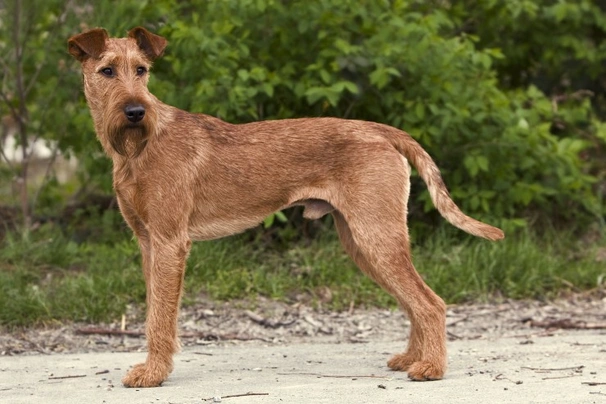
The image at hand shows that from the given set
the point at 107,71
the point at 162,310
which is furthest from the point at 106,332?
the point at 107,71

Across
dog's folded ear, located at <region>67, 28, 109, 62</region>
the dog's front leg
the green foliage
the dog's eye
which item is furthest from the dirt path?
dog's folded ear, located at <region>67, 28, 109, 62</region>

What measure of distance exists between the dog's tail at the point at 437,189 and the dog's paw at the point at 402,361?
833 millimetres

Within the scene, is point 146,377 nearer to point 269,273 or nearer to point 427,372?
point 427,372

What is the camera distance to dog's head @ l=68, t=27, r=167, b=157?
19.7 ft

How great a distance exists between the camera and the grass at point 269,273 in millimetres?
8453

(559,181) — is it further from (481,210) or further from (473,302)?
(473,302)

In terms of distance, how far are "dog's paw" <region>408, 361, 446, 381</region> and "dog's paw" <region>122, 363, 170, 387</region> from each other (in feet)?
4.59

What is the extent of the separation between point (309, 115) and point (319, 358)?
3075 millimetres

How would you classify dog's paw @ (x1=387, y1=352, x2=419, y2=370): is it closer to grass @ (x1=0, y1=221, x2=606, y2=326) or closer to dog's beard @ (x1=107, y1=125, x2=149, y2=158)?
dog's beard @ (x1=107, y1=125, x2=149, y2=158)

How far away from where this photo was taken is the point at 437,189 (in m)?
6.55

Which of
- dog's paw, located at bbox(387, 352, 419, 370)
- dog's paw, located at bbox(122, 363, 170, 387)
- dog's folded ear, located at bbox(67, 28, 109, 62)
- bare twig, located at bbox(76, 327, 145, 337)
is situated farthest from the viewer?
bare twig, located at bbox(76, 327, 145, 337)

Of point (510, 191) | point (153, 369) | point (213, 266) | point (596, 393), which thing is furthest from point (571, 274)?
point (153, 369)

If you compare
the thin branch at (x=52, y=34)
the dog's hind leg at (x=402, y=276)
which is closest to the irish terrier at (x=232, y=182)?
the dog's hind leg at (x=402, y=276)

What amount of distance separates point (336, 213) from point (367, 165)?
0.51 meters
